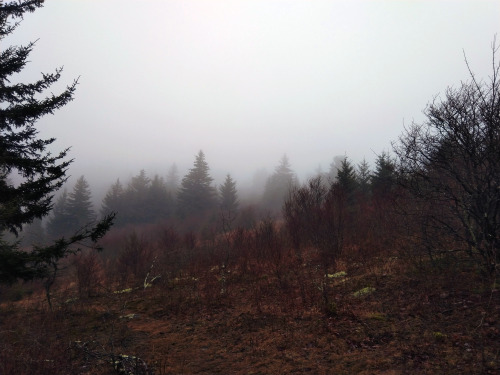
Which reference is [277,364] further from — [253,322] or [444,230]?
[444,230]

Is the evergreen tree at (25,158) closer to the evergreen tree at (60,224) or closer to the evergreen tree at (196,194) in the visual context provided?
the evergreen tree at (196,194)

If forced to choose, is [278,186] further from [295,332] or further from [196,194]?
[295,332]

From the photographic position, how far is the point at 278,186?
173 feet

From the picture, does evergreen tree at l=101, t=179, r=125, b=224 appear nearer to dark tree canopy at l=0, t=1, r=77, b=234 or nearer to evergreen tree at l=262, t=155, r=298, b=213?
evergreen tree at l=262, t=155, r=298, b=213

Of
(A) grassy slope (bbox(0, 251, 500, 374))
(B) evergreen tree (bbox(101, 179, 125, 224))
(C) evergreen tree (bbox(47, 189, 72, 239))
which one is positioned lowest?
(A) grassy slope (bbox(0, 251, 500, 374))

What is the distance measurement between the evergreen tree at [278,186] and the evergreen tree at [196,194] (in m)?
10.2

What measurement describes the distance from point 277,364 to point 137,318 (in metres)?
6.10

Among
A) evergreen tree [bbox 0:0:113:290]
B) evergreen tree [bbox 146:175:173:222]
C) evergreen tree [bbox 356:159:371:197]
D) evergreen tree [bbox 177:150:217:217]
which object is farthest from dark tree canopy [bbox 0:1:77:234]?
evergreen tree [bbox 146:175:173:222]

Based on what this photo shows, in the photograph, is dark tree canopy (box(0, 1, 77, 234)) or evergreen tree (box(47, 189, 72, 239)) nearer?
dark tree canopy (box(0, 1, 77, 234))

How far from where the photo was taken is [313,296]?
27.4ft

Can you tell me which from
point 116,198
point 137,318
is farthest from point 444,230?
point 116,198

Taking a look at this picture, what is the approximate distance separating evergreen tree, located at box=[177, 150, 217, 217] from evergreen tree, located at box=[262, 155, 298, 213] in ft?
33.5

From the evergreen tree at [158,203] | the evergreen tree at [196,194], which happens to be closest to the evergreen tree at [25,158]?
the evergreen tree at [196,194]

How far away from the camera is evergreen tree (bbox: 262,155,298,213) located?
49772 mm
